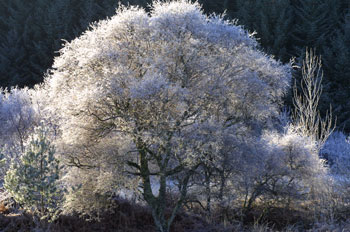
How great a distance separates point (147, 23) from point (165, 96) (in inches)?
110

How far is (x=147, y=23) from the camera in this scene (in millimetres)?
12492

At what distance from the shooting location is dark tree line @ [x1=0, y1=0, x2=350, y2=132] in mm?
34281

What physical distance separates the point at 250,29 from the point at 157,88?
2899cm

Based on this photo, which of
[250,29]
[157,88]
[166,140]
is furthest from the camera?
[250,29]

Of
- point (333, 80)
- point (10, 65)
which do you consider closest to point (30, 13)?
point (10, 65)

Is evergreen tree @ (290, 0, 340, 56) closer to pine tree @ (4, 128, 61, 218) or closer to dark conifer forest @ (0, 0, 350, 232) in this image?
dark conifer forest @ (0, 0, 350, 232)

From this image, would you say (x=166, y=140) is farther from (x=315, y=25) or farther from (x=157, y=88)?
(x=315, y=25)

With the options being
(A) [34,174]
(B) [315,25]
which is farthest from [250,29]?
(A) [34,174]

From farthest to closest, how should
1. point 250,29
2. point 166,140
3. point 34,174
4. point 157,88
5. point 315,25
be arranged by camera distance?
1. point 250,29
2. point 315,25
3. point 166,140
4. point 34,174
5. point 157,88

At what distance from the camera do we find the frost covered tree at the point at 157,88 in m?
11.4

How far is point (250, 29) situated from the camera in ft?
124

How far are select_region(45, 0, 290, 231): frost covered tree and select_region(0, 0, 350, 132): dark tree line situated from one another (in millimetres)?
19098

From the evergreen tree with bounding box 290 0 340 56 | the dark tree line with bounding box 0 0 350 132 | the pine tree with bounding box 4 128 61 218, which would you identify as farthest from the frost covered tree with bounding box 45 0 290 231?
the evergreen tree with bounding box 290 0 340 56

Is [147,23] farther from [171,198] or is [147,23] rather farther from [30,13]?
[30,13]
